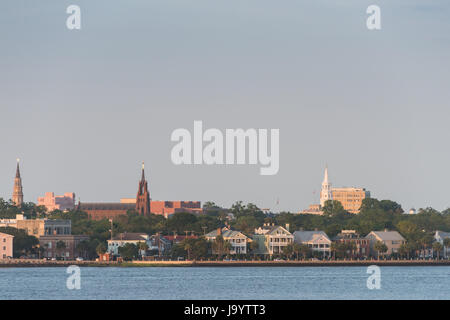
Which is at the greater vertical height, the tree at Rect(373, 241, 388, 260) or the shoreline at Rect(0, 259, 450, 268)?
the tree at Rect(373, 241, 388, 260)

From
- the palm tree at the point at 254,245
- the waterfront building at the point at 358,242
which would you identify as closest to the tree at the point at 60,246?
the palm tree at the point at 254,245

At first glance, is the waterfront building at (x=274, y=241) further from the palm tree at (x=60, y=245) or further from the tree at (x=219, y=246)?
the palm tree at (x=60, y=245)

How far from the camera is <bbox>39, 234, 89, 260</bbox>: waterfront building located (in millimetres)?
190375

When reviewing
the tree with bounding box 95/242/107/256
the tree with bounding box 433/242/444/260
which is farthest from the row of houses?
the tree with bounding box 95/242/107/256

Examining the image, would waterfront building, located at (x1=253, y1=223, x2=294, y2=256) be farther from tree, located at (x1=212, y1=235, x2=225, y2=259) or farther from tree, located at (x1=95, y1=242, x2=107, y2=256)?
tree, located at (x1=95, y1=242, x2=107, y2=256)

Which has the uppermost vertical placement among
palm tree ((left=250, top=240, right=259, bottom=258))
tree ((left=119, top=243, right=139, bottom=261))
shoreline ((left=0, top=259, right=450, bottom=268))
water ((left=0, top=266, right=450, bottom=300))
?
palm tree ((left=250, top=240, right=259, bottom=258))

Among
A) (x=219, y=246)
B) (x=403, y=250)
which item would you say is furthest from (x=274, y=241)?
(x=403, y=250)

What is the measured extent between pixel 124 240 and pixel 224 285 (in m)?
76.9

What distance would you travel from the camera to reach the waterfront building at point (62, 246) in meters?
190

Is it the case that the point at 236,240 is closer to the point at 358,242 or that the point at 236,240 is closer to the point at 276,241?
the point at 276,241

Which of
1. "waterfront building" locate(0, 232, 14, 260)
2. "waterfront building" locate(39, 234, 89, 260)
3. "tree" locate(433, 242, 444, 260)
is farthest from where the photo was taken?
"tree" locate(433, 242, 444, 260)

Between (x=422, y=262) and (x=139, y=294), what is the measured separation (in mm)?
91712

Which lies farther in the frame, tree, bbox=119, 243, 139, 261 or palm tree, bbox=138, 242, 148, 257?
palm tree, bbox=138, 242, 148, 257
